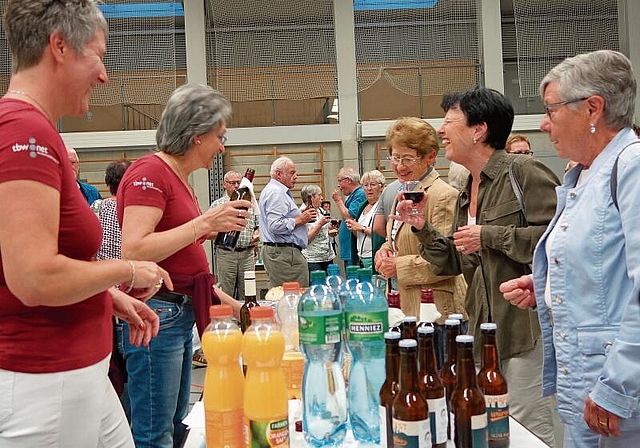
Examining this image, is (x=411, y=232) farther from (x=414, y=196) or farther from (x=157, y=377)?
(x=157, y=377)

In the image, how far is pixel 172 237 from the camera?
88.0 inches

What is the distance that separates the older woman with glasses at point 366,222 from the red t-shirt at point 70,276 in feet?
13.6

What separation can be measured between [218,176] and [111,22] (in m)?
2.85

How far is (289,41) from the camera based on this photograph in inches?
401

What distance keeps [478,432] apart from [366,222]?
15.8ft

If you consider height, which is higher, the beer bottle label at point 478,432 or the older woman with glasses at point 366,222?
the older woman with glasses at point 366,222

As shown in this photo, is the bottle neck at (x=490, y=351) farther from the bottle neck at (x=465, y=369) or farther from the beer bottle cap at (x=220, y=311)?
the beer bottle cap at (x=220, y=311)

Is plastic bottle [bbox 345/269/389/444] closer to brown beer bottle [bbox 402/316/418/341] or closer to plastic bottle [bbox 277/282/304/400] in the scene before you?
brown beer bottle [bbox 402/316/418/341]

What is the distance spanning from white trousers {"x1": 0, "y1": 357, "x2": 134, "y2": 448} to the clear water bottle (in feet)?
1.65

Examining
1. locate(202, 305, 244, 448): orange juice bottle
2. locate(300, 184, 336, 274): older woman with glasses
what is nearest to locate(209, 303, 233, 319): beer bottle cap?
locate(202, 305, 244, 448): orange juice bottle

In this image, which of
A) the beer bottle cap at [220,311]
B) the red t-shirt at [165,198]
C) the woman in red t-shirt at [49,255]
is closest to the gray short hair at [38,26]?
the woman in red t-shirt at [49,255]

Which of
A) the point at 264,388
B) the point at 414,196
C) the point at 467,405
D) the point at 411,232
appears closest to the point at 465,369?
the point at 467,405

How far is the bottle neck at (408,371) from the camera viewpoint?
4.43ft

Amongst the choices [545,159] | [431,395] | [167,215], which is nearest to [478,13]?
[545,159]
